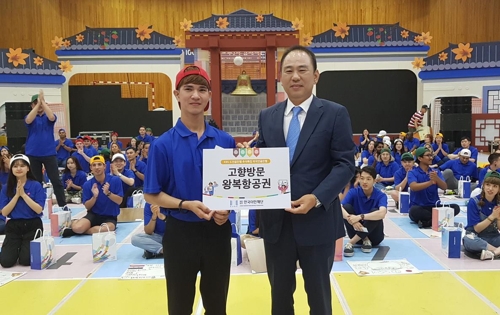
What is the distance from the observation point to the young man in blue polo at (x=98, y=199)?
5785 mm

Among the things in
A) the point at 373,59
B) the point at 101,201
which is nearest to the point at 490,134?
the point at 373,59

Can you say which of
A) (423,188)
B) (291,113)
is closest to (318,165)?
(291,113)

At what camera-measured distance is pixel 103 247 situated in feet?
15.9

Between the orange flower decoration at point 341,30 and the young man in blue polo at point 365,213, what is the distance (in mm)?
12137

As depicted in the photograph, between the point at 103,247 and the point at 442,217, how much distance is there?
172 inches

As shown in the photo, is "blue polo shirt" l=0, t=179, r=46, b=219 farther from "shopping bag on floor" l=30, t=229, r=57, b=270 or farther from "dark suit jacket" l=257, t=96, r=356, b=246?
"dark suit jacket" l=257, t=96, r=356, b=246

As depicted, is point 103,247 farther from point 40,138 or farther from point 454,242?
point 454,242

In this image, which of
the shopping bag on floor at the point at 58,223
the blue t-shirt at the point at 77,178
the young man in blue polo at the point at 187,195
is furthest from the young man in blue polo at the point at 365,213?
the blue t-shirt at the point at 77,178

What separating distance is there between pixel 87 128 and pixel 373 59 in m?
11.6

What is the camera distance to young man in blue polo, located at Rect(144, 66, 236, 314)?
2.15 m

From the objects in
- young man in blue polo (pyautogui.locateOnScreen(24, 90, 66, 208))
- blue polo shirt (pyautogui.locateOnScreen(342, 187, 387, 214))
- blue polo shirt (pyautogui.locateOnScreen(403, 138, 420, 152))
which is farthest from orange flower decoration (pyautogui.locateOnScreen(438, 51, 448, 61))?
young man in blue polo (pyautogui.locateOnScreen(24, 90, 66, 208))

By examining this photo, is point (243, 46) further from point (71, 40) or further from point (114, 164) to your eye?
point (114, 164)

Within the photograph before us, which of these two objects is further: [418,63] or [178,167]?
[418,63]

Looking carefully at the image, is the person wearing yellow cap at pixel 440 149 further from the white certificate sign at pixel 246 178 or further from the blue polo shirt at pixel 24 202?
the white certificate sign at pixel 246 178
